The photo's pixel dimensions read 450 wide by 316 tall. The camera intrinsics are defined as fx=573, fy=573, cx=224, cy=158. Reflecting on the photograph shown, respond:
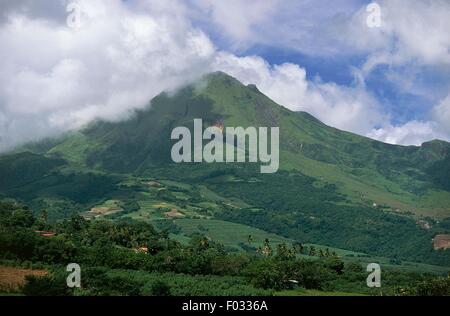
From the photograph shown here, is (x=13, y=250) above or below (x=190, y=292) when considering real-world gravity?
above

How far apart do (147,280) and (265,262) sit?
23.1 m

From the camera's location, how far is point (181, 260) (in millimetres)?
95688

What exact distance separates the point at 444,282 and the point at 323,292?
61.0 ft

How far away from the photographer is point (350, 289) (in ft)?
326

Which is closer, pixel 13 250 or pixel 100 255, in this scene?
pixel 13 250

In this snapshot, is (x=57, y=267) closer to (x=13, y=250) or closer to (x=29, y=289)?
(x=13, y=250)

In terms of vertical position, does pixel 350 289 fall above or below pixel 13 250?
below
